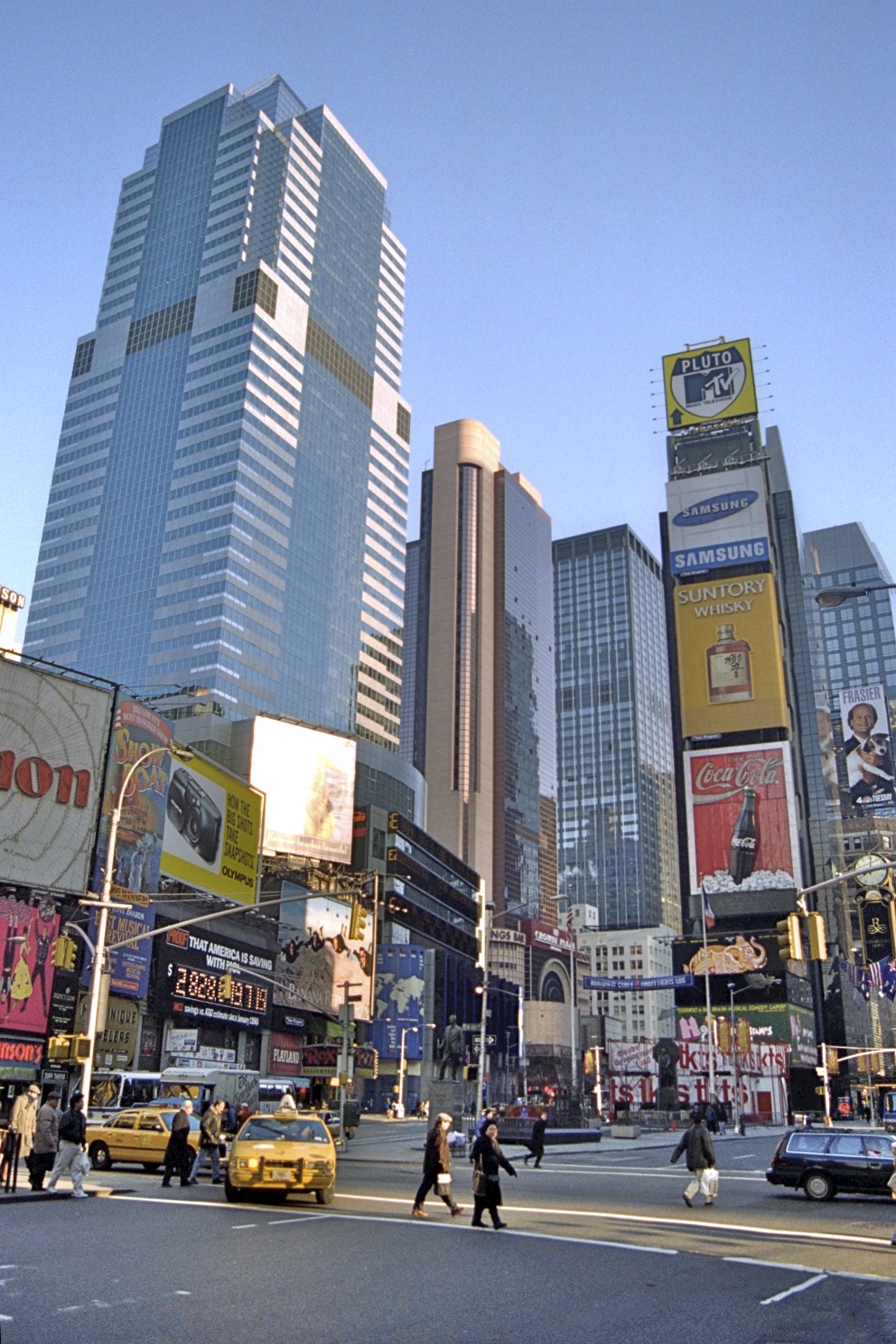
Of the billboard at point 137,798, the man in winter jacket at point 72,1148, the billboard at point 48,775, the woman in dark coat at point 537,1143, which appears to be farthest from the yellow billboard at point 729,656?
the man in winter jacket at point 72,1148

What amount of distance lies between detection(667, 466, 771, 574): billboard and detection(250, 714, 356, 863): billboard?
50323 mm

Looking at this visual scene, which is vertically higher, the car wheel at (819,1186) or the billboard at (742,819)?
the billboard at (742,819)

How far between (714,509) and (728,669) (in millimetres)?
20093

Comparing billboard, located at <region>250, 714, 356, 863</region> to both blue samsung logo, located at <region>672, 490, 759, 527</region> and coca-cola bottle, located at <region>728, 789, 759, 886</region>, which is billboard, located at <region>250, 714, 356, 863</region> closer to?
coca-cola bottle, located at <region>728, 789, 759, 886</region>

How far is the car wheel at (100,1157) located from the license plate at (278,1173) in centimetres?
1091

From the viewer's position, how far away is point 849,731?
557 feet

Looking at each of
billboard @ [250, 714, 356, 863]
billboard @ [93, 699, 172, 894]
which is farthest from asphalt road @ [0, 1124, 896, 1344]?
billboard @ [250, 714, 356, 863]

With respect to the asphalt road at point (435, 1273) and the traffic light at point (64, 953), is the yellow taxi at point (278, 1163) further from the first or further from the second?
Answer: the traffic light at point (64, 953)

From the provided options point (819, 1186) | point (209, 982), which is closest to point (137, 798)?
point (209, 982)

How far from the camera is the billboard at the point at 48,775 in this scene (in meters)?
33.9

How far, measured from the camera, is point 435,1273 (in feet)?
42.2

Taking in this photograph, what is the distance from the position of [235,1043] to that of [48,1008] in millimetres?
29161

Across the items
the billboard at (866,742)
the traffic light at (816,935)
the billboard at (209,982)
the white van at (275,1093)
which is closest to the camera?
the traffic light at (816,935)

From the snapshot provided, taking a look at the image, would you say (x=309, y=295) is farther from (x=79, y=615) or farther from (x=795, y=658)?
(x=795, y=658)
